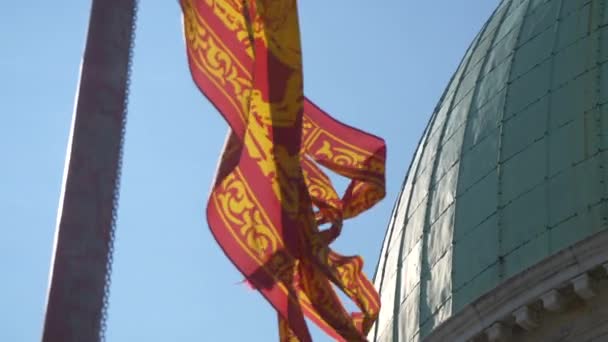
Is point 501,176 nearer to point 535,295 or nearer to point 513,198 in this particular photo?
point 513,198

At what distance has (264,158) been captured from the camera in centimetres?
1257

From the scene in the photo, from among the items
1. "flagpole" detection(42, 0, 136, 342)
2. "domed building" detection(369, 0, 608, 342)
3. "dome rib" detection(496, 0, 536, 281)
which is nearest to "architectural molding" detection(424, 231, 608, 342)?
"domed building" detection(369, 0, 608, 342)

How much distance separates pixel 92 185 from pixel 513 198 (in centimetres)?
1244

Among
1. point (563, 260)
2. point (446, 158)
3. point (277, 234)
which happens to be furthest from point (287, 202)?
point (446, 158)

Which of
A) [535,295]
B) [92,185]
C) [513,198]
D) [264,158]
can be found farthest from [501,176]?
[92,185]

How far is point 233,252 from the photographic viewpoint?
12.0m

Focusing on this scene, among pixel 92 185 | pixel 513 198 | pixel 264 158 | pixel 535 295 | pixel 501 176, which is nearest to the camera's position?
pixel 92 185

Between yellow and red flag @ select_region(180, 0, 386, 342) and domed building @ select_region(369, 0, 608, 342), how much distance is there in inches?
266

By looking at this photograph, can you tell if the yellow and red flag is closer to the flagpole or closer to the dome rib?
the flagpole

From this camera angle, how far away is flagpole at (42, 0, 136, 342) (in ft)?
29.1

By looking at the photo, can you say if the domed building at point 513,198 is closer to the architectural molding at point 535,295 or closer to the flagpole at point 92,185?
the architectural molding at point 535,295

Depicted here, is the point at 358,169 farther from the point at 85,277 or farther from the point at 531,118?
the point at 531,118

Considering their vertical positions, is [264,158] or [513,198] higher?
[513,198]

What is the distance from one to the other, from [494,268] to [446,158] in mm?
3179
